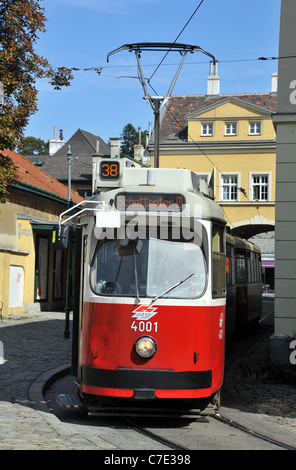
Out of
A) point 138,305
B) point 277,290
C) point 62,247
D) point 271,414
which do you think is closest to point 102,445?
point 138,305

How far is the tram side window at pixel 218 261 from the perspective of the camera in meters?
9.36

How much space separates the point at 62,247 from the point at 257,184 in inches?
1591

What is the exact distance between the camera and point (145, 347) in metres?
8.72

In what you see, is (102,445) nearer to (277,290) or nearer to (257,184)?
(277,290)

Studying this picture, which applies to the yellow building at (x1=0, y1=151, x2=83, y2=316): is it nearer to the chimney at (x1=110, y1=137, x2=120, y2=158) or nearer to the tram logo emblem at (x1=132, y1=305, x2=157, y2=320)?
the tram logo emblem at (x1=132, y1=305, x2=157, y2=320)

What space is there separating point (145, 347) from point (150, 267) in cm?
95

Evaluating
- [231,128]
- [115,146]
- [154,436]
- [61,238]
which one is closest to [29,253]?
[61,238]

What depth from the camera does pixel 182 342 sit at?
348 inches

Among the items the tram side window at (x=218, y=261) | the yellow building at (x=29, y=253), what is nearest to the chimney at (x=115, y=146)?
the yellow building at (x=29, y=253)

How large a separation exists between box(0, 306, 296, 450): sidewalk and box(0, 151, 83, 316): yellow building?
19.2 ft

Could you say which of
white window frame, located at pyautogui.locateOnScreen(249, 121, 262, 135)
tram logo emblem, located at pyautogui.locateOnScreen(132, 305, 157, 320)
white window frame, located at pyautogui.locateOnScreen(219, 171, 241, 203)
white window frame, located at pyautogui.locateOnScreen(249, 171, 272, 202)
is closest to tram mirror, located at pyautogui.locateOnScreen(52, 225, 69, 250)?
tram logo emblem, located at pyautogui.locateOnScreen(132, 305, 157, 320)

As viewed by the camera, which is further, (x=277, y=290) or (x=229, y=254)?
(x=229, y=254)

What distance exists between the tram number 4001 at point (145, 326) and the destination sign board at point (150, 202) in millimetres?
1379

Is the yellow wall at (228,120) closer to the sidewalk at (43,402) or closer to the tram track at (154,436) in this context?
the sidewalk at (43,402)
